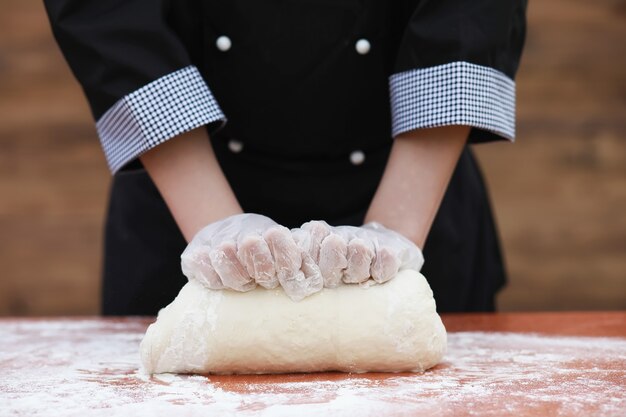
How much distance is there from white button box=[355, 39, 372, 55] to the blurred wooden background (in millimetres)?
1224

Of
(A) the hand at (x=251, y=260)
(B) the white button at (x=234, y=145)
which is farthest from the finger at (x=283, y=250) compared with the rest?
(B) the white button at (x=234, y=145)

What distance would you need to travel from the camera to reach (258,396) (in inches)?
32.5

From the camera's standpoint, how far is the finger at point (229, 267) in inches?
35.6

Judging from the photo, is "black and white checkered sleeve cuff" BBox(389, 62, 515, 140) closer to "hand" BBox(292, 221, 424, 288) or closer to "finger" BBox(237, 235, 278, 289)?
"hand" BBox(292, 221, 424, 288)

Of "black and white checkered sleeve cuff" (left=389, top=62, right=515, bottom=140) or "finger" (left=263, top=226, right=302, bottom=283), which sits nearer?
"finger" (left=263, top=226, right=302, bottom=283)

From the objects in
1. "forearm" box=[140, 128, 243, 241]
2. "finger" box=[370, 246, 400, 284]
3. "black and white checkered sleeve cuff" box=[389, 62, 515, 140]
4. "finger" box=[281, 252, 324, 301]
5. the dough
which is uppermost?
"black and white checkered sleeve cuff" box=[389, 62, 515, 140]

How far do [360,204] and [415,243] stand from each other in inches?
11.1

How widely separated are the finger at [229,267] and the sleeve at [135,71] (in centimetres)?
23

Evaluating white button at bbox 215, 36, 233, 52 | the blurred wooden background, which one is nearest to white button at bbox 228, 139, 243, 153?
white button at bbox 215, 36, 233, 52

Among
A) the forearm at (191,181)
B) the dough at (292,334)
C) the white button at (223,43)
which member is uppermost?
the white button at (223,43)

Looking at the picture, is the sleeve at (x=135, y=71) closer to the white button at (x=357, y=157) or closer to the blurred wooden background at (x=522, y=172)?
the white button at (x=357, y=157)

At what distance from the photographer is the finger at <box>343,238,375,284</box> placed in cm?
92

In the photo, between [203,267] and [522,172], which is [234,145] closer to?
[203,267]

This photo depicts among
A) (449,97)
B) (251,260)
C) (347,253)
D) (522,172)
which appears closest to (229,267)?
(251,260)
